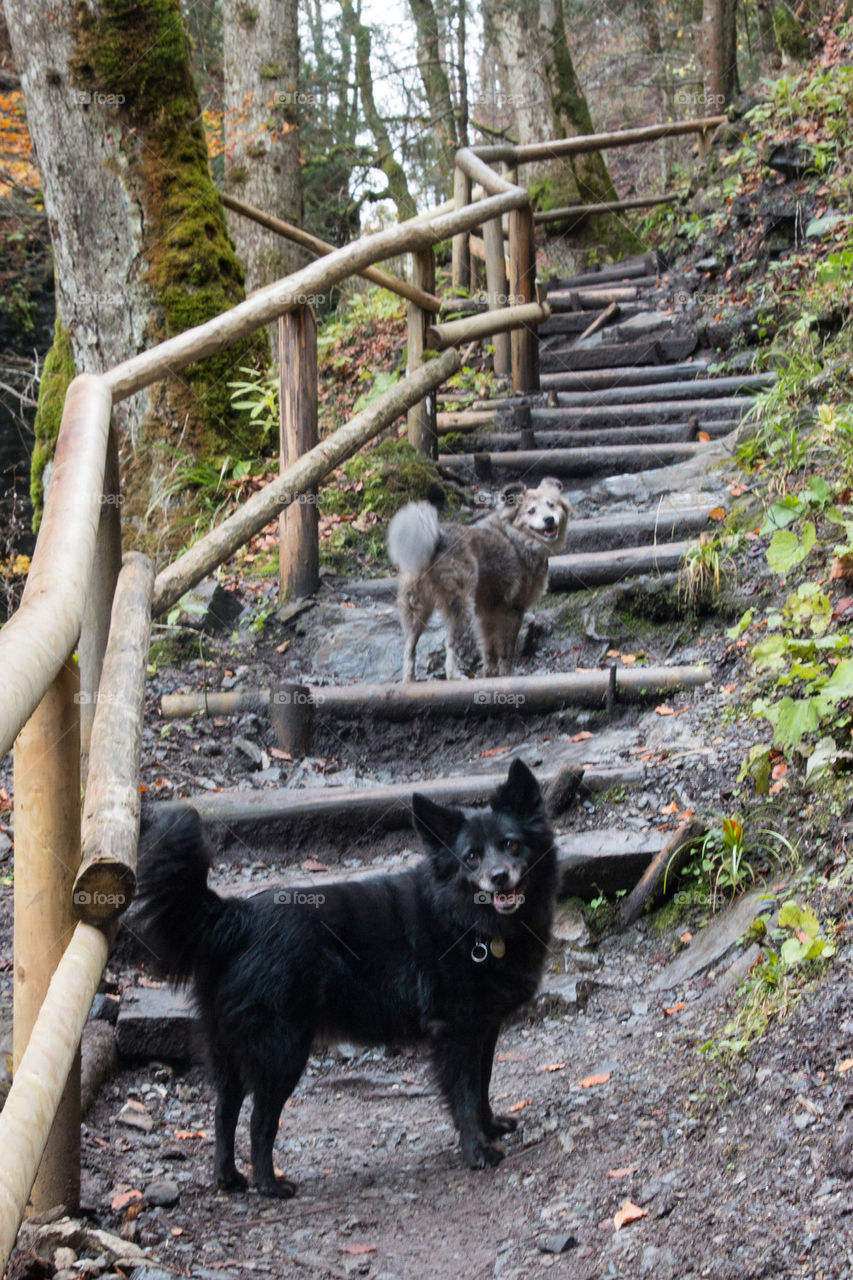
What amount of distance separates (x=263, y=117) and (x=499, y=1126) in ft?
36.5

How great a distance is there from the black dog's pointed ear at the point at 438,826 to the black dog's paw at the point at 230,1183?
1057mm

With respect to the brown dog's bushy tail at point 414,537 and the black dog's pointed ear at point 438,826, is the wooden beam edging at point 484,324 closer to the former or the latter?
the brown dog's bushy tail at point 414,537

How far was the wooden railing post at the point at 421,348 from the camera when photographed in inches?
277

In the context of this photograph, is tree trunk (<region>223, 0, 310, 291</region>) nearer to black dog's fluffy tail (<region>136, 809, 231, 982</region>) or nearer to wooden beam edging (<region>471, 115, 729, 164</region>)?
wooden beam edging (<region>471, 115, 729, 164</region>)

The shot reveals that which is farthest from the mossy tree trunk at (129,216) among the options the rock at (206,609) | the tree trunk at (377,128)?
the tree trunk at (377,128)

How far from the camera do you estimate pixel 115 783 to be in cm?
238

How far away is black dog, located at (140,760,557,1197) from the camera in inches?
115

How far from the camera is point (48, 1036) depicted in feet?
5.69

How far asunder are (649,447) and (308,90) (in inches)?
391

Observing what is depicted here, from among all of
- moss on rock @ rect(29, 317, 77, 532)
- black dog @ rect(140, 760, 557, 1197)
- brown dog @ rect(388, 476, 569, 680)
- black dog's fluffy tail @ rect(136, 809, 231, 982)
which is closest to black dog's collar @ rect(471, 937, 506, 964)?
black dog @ rect(140, 760, 557, 1197)

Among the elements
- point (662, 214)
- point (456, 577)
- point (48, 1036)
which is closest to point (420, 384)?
point (456, 577)

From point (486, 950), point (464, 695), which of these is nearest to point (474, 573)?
point (464, 695)

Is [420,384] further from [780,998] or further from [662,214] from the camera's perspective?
[662,214]

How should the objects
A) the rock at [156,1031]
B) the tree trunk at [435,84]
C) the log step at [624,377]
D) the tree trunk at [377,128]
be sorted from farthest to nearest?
the tree trunk at [435,84] → the tree trunk at [377,128] → the log step at [624,377] → the rock at [156,1031]
